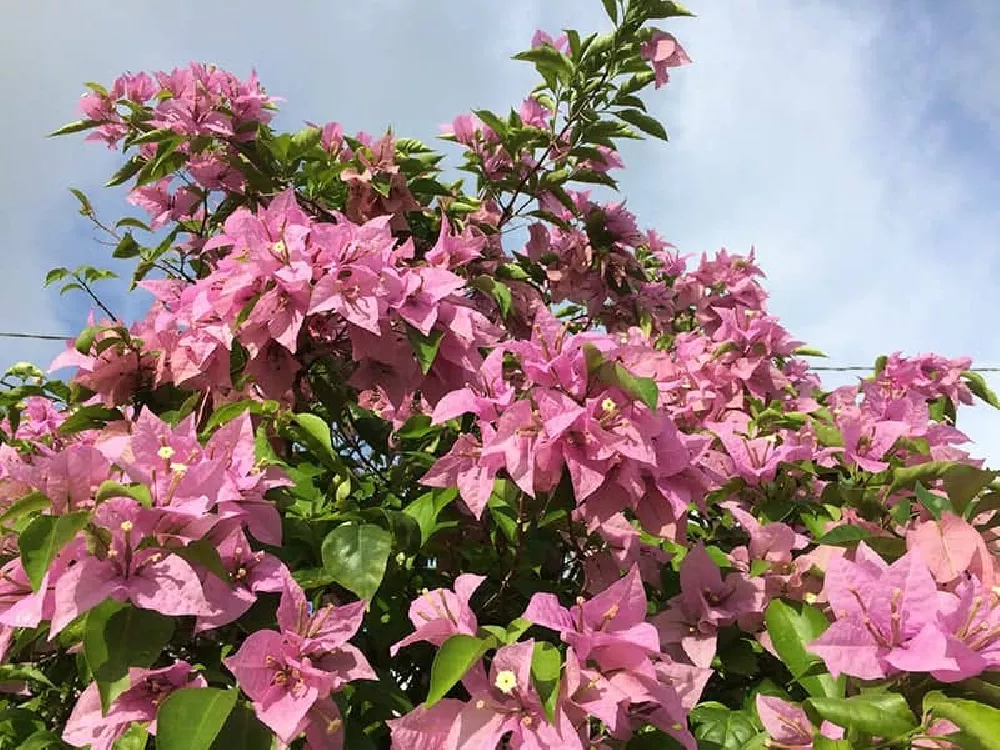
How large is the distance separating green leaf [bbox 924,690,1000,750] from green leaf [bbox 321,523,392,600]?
684 mm

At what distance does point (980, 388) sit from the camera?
2863mm

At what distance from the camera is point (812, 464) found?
77.1 inches

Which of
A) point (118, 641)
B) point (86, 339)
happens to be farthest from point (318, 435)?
point (86, 339)

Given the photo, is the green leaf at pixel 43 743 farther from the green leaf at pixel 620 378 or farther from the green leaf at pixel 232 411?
the green leaf at pixel 620 378

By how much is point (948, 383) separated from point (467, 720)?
8.07 feet

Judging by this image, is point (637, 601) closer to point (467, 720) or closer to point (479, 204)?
point (467, 720)

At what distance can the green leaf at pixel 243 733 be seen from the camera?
1033 mm

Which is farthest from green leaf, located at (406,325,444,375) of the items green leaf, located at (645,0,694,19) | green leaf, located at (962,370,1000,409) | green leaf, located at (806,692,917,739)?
green leaf, located at (962,370,1000,409)

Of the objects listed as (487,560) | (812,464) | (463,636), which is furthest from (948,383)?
(463,636)

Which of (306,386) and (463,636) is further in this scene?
(306,386)

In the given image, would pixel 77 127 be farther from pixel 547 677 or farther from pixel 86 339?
pixel 547 677

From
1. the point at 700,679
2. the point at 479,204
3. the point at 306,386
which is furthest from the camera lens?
the point at 479,204

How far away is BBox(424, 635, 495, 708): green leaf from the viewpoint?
96 centimetres

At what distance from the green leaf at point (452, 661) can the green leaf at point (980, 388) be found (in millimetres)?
2513
